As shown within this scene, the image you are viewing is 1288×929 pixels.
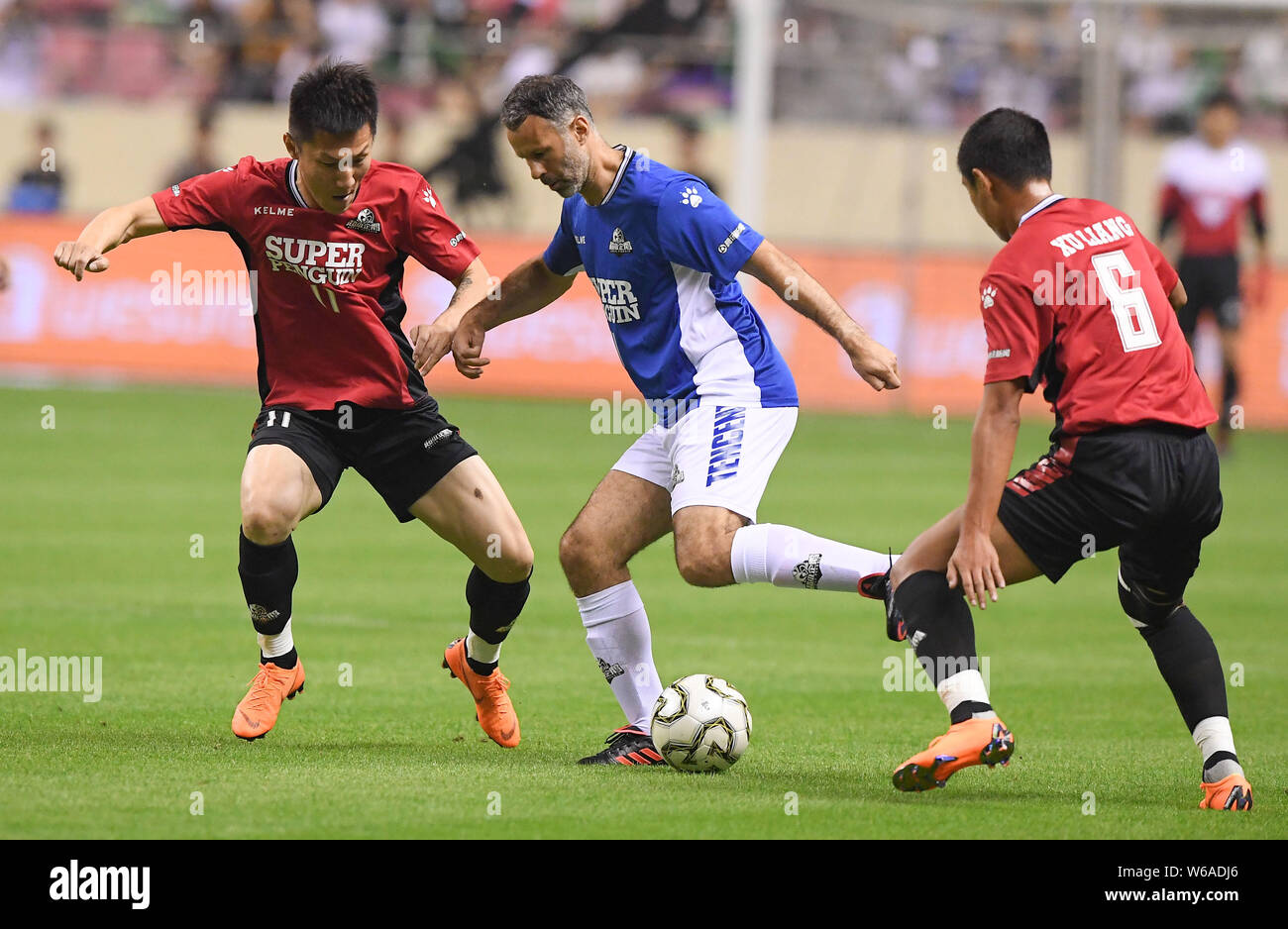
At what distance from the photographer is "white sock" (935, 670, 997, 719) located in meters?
5.67

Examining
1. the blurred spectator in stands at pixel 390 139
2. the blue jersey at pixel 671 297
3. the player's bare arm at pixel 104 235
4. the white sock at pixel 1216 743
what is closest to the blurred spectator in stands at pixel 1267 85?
the blurred spectator in stands at pixel 390 139

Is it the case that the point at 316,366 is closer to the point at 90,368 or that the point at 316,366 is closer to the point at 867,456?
the point at 867,456

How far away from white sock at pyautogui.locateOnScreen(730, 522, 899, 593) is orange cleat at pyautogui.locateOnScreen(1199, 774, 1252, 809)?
48.4 inches

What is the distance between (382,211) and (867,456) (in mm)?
11211

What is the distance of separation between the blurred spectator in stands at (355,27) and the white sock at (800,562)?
2014 cm

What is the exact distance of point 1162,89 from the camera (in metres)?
25.7

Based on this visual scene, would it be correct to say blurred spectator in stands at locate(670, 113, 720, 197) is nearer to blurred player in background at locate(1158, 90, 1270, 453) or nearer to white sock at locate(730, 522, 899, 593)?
blurred player in background at locate(1158, 90, 1270, 453)

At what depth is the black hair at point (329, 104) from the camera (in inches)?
253

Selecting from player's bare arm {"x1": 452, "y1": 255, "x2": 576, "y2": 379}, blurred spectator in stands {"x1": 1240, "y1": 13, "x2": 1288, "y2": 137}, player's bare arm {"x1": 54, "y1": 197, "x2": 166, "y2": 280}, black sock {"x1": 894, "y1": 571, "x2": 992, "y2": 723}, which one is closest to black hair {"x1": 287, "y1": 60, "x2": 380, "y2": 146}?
player's bare arm {"x1": 54, "y1": 197, "x2": 166, "y2": 280}

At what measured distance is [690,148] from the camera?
69.7 ft

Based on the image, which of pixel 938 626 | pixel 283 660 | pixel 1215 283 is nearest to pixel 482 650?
pixel 283 660

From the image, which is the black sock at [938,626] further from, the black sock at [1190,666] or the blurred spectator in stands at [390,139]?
the blurred spectator in stands at [390,139]
